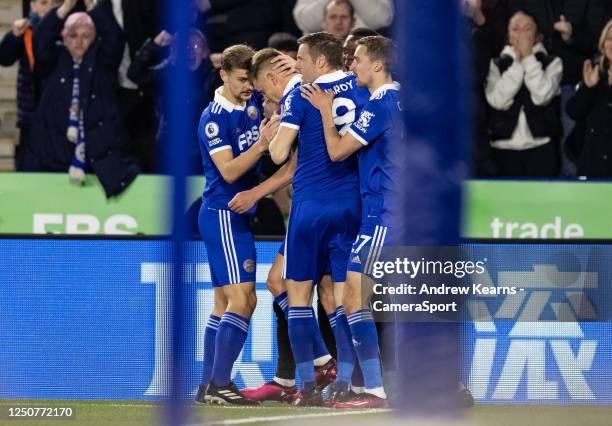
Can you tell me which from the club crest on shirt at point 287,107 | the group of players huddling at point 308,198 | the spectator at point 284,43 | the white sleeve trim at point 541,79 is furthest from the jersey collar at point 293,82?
the white sleeve trim at point 541,79

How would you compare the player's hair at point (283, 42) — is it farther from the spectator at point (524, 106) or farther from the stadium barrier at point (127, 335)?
the stadium barrier at point (127, 335)

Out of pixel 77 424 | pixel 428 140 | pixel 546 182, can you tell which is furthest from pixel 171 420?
pixel 546 182

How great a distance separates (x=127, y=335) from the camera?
8828mm

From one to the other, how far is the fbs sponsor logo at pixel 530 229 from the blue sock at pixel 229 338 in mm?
2172

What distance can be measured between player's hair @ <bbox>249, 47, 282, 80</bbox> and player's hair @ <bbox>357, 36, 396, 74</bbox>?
1.89 ft

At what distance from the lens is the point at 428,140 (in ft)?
9.89

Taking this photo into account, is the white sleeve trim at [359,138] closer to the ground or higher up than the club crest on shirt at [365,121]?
closer to the ground

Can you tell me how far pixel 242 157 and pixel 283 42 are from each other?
5.15 ft

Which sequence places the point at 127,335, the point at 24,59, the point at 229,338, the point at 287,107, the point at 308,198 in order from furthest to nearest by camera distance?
1. the point at 24,59
2. the point at 127,335
3. the point at 229,338
4. the point at 308,198
5. the point at 287,107

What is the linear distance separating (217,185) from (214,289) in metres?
0.63

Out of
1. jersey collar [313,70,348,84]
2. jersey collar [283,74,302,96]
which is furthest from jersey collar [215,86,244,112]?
jersey collar [313,70,348,84]

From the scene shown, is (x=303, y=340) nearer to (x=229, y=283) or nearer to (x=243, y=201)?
(x=229, y=283)

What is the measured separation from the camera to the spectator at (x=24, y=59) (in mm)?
10539

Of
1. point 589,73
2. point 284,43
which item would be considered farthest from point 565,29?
point 284,43
